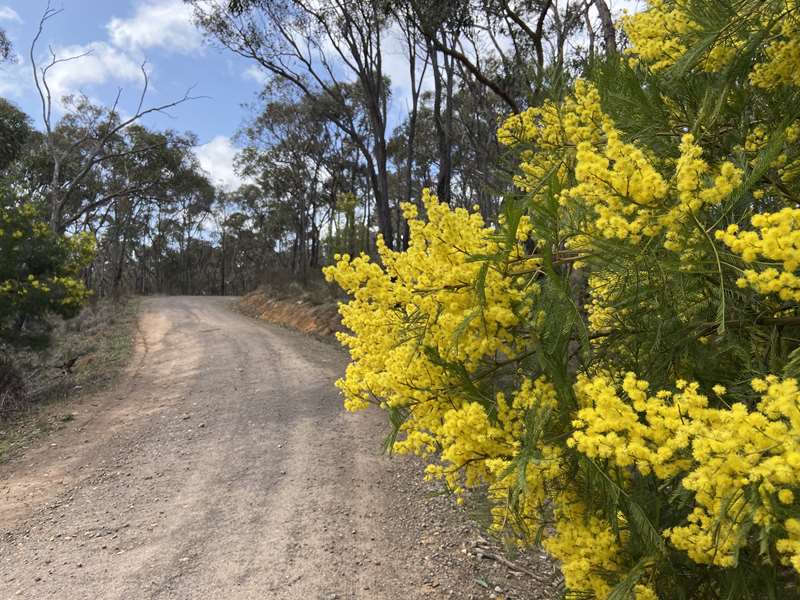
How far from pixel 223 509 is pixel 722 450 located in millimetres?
4704

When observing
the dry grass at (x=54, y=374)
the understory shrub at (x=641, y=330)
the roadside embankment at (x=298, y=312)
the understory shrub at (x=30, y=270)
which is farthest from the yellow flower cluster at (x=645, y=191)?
the roadside embankment at (x=298, y=312)

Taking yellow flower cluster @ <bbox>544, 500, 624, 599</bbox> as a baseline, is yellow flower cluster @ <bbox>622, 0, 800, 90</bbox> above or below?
above

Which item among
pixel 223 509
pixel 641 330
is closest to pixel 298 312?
pixel 223 509

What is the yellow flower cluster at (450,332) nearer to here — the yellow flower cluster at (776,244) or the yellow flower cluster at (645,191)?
the yellow flower cluster at (645,191)

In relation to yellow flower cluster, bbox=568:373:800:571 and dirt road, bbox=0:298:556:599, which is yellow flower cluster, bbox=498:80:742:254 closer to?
yellow flower cluster, bbox=568:373:800:571

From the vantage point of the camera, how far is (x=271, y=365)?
10766 mm

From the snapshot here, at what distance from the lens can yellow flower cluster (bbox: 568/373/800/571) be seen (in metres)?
1.16

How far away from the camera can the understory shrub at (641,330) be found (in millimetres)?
1338

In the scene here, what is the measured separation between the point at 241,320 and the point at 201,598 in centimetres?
1545

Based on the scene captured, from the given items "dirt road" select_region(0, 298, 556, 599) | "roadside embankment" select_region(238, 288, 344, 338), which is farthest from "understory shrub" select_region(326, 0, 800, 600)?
"roadside embankment" select_region(238, 288, 344, 338)

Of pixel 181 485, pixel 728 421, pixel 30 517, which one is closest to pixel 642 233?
pixel 728 421

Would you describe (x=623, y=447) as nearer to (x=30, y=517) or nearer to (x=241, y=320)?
(x=30, y=517)

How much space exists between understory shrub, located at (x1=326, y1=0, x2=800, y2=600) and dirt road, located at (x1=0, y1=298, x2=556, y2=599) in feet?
6.31

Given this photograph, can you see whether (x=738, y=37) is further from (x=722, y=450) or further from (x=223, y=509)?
(x=223, y=509)
